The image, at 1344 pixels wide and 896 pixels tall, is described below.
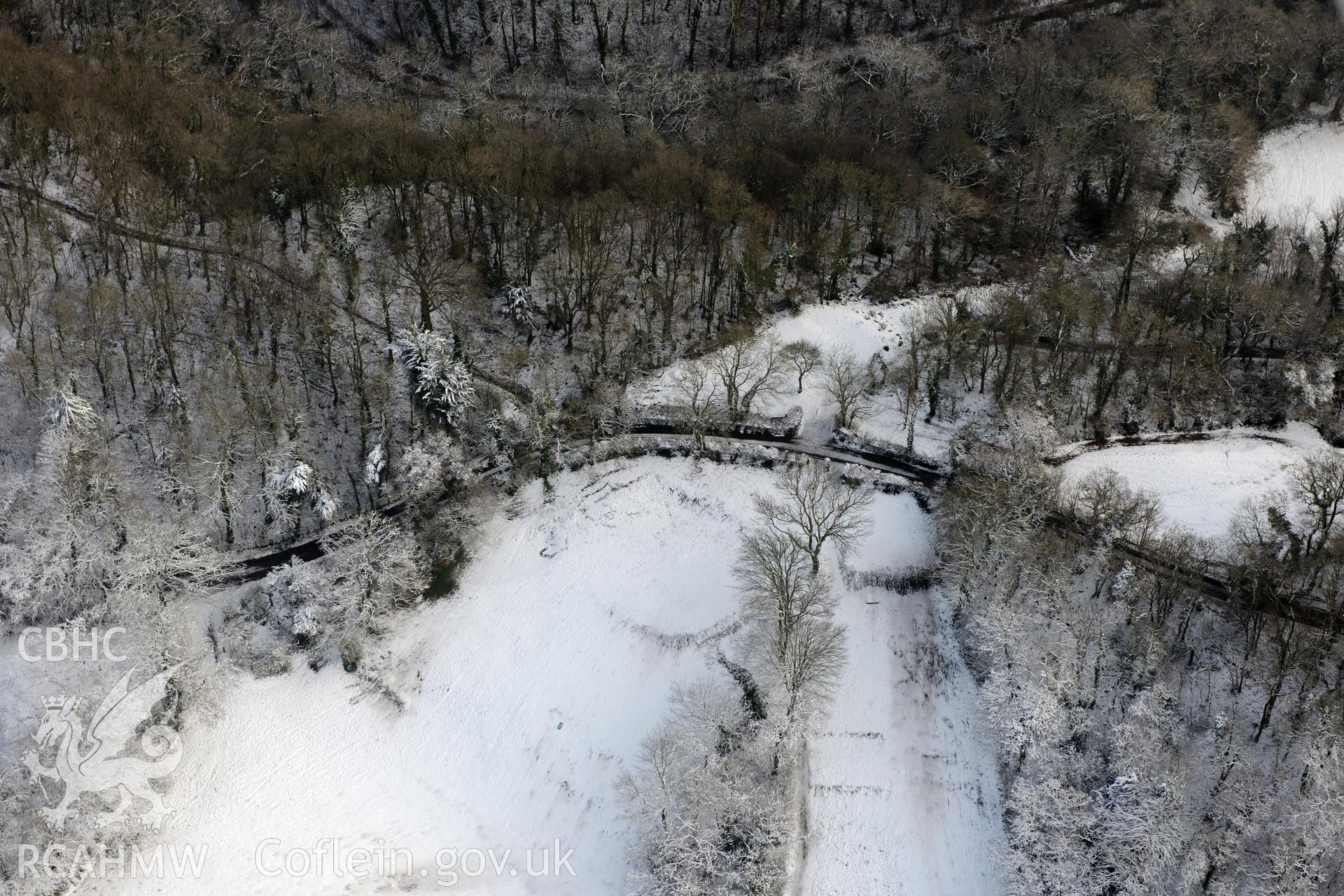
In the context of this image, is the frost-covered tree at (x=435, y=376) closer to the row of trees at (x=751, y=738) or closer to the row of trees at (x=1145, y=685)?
the row of trees at (x=751, y=738)

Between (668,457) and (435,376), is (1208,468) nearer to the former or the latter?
(668,457)

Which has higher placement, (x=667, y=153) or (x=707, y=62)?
(x=707, y=62)

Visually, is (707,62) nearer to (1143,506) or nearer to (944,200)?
(944,200)

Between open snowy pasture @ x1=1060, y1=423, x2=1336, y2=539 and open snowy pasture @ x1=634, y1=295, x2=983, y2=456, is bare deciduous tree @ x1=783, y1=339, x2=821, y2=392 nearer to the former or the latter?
open snowy pasture @ x1=634, y1=295, x2=983, y2=456

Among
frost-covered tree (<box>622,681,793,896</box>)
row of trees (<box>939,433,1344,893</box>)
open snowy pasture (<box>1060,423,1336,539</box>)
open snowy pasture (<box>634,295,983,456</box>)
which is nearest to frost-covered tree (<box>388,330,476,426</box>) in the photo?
open snowy pasture (<box>634,295,983,456</box>)

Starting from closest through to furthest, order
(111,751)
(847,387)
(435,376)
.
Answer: (111,751) < (435,376) < (847,387)

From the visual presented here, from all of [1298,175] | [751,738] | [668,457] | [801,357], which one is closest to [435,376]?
[668,457]

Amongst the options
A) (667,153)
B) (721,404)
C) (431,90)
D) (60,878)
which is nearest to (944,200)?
(667,153)
